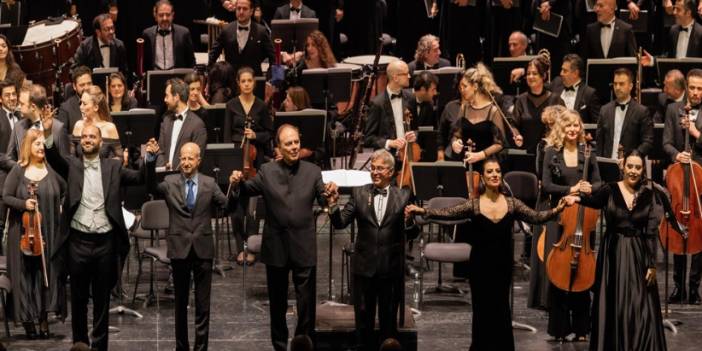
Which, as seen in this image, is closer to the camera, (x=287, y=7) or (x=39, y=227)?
(x=39, y=227)

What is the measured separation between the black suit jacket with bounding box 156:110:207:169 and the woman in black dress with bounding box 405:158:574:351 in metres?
2.33

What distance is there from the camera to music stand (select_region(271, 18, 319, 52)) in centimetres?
1370

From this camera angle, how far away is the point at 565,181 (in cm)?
1044

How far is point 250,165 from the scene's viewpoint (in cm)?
1166

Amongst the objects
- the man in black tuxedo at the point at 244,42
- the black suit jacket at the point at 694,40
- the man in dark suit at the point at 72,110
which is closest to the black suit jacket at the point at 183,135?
the man in dark suit at the point at 72,110

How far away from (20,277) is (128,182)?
4.18ft

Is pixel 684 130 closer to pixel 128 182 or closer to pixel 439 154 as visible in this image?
pixel 439 154

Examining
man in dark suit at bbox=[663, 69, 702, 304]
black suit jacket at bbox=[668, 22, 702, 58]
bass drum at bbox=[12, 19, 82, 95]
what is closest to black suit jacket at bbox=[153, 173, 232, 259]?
man in dark suit at bbox=[663, 69, 702, 304]

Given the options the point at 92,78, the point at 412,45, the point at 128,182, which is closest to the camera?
the point at 128,182

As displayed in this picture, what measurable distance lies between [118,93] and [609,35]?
4.48m

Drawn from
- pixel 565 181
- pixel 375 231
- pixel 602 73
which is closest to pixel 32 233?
pixel 375 231

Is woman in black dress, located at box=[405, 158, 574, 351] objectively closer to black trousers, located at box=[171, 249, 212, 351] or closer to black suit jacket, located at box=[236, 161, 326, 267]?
black suit jacket, located at box=[236, 161, 326, 267]

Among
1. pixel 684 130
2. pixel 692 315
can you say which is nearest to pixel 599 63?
pixel 684 130

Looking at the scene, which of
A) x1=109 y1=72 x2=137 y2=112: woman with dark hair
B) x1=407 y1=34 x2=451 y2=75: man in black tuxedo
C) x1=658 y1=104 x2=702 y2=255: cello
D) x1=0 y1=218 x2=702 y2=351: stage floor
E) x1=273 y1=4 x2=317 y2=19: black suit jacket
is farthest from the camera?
x1=273 y1=4 x2=317 y2=19: black suit jacket
